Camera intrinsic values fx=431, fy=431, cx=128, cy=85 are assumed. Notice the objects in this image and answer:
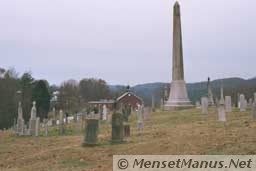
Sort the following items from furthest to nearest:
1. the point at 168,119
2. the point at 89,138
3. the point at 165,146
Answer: the point at 168,119
the point at 89,138
the point at 165,146

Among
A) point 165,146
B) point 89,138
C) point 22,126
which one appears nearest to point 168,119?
point 22,126

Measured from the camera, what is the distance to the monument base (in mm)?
31094

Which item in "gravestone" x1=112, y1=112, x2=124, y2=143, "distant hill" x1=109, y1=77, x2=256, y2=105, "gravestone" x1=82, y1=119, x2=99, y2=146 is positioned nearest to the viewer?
"gravestone" x1=82, y1=119, x2=99, y2=146

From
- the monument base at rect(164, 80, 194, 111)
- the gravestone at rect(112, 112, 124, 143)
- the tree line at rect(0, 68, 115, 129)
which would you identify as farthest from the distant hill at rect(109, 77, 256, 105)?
the gravestone at rect(112, 112, 124, 143)

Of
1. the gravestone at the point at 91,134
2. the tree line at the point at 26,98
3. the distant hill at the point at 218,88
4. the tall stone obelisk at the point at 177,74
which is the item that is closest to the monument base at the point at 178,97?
the tall stone obelisk at the point at 177,74

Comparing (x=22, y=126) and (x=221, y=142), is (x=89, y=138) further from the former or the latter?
(x=22, y=126)

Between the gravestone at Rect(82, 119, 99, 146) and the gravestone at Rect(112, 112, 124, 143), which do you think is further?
the gravestone at Rect(112, 112, 124, 143)

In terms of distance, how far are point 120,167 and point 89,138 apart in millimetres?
6434

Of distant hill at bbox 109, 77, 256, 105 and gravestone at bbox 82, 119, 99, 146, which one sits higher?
distant hill at bbox 109, 77, 256, 105

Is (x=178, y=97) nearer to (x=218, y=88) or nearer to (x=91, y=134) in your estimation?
(x=91, y=134)

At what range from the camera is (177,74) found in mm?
31312

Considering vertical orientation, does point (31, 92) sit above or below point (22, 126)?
above

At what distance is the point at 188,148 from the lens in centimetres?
1123

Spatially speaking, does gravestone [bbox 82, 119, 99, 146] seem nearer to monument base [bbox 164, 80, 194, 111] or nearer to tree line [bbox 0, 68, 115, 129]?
monument base [bbox 164, 80, 194, 111]
